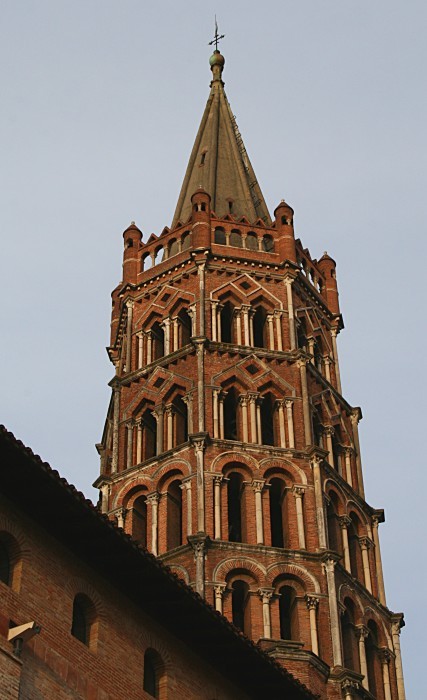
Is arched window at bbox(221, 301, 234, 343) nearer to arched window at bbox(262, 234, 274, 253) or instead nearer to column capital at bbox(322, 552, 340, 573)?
arched window at bbox(262, 234, 274, 253)

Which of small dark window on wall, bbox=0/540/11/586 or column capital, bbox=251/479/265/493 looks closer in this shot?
small dark window on wall, bbox=0/540/11/586

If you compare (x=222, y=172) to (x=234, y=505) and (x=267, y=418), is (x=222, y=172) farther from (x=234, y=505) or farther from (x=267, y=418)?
(x=234, y=505)

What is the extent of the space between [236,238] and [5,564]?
103 ft

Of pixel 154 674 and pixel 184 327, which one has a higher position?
pixel 184 327

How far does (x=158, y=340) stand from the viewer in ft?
173

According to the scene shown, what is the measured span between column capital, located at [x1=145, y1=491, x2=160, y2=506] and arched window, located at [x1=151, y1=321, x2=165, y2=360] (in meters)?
6.49

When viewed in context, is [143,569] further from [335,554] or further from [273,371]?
[273,371]

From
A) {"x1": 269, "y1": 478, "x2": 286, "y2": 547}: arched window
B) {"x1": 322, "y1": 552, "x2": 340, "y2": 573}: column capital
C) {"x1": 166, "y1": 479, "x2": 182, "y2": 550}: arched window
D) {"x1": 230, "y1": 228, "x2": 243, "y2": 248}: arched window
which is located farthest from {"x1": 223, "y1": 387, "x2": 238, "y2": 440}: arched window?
{"x1": 230, "y1": 228, "x2": 243, "y2": 248}: arched window

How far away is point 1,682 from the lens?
2212 cm

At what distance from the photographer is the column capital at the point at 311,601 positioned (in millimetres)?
43344

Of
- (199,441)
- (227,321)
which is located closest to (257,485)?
(199,441)

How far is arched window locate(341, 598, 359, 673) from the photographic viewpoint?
43.6 metres

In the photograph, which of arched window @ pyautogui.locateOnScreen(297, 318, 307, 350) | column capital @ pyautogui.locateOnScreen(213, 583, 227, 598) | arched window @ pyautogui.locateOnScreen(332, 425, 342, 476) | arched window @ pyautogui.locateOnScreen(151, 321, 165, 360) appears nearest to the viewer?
column capital @ pyautogui.locateOnScreen(213, 583, 227, 598)

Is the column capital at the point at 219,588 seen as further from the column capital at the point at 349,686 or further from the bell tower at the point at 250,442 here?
the column capital at the point at 349,686
